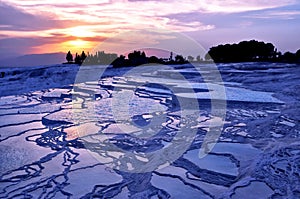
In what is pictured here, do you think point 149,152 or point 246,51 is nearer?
point 149,152

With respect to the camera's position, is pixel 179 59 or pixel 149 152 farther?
pixel 179 59

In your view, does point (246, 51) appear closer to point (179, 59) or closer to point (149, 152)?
point (179, 59)


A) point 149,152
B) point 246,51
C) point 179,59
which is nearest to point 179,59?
point 179,59

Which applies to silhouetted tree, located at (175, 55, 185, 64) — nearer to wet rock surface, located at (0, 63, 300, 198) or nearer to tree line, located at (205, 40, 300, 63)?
tree line, located at (205, 40, 300, 63)

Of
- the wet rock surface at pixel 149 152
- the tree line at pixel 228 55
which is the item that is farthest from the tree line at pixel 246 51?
the wet rock surface at pixel 149 152

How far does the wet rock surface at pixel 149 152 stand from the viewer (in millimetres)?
3701

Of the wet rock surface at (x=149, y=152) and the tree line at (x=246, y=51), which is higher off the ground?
the tree line at (x=246, y=51)

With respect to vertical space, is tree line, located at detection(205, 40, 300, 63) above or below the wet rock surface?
above

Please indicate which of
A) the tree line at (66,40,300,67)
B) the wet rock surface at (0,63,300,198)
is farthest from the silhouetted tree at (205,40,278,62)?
the wet rock surface at (0,63,300,198)

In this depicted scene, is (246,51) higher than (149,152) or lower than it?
higher

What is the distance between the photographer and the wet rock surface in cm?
370

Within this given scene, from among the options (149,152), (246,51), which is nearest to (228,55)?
(246,51)

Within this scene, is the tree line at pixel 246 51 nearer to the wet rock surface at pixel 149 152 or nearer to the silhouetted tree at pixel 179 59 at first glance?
the silhouetted tree at pixel 179 59

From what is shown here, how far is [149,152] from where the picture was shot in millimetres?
5078
